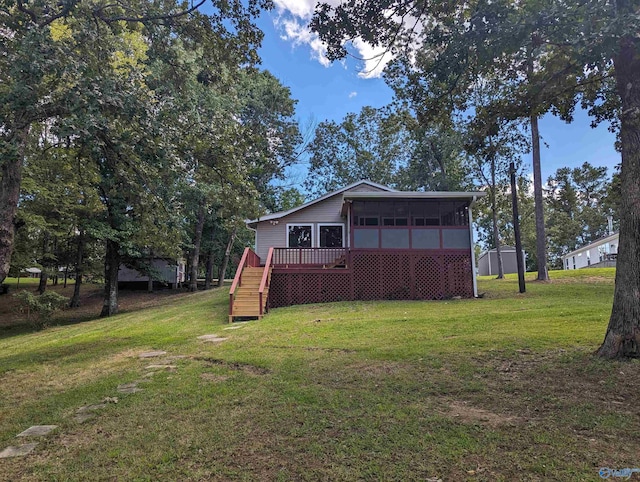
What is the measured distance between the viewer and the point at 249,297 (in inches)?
463

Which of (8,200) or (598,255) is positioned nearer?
(8,200)

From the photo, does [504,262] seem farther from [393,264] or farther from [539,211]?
[393,264]

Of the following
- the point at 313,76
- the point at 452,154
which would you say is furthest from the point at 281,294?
the point at 452,154

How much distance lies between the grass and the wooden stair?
11.2 feet

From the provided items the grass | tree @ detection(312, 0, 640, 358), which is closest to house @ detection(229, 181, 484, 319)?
the grass

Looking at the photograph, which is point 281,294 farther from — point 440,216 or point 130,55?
point 130,55

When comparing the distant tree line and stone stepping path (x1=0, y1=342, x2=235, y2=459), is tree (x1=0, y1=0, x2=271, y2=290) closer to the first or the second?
the distant tree line

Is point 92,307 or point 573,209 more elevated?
point 573,209

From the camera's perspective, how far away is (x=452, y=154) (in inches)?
986

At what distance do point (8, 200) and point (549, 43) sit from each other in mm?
7441

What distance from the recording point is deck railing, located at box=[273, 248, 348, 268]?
48.2 ft

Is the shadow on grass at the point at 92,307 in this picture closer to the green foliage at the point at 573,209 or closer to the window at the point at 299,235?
the window at the point at 299,235

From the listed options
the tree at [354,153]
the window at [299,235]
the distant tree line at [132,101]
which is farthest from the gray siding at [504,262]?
the distant tree line at [132,101]

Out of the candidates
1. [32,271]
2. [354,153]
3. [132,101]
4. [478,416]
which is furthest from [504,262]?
[32,271]
